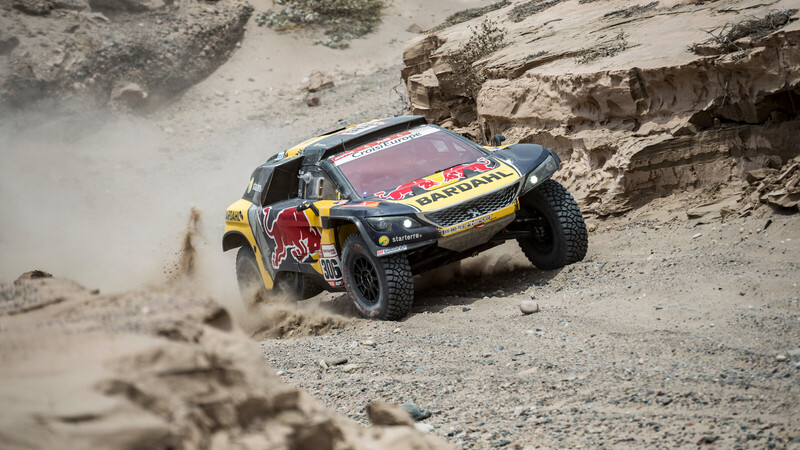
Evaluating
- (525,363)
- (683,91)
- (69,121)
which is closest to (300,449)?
(525,363)

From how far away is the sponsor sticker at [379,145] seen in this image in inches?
335

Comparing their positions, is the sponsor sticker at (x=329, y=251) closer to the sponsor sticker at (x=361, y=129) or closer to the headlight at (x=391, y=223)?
the headlight at (x=391, y=223)

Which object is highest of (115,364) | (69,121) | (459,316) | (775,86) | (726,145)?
(69,121)

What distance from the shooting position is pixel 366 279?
8.02 m

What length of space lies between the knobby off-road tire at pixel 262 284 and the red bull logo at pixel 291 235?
0.35 meters

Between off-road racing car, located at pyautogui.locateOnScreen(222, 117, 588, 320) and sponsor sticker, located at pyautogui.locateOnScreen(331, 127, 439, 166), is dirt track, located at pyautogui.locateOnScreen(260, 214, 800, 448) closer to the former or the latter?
off-road racing car, located at pyautogui.locateOnScreen(222, 117, 588, 320)

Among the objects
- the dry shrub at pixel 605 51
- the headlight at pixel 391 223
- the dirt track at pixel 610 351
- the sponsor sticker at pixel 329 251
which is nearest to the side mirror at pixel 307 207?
the sponsor sticker at pixel 329 251

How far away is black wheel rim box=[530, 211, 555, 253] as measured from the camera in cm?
834

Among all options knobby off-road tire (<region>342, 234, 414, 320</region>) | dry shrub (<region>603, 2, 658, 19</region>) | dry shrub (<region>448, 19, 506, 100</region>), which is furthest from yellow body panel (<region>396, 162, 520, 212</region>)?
dry shrub (<region>448, 19, 506, 100</region>)

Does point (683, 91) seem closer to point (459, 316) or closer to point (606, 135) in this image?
point (606, 135)

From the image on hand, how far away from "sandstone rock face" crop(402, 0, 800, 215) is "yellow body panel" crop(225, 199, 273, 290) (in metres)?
3.97

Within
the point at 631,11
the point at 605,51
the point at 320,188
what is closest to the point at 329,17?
the point at 631,11

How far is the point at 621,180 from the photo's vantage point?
31.8 ft

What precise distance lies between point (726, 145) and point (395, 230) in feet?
12.9
